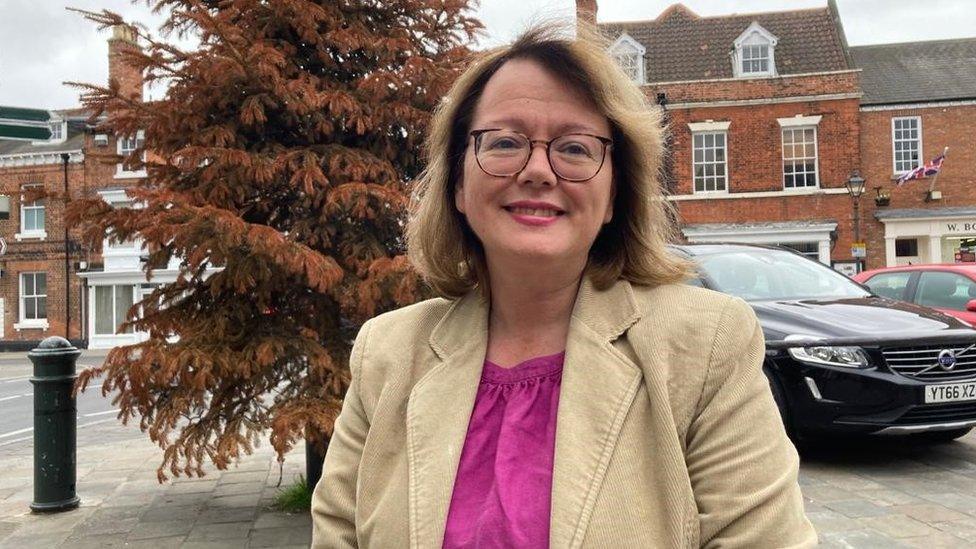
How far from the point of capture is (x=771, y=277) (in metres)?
6.89

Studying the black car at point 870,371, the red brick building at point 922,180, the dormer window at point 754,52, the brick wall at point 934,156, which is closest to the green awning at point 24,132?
the black car at point 870,371

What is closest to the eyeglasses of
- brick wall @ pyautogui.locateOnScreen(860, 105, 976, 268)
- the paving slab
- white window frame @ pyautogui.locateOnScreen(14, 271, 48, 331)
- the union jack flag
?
the paving slab

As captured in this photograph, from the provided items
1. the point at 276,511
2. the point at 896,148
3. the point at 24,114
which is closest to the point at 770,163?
the point at 896,148

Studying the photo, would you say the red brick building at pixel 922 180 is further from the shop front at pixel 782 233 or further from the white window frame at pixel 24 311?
the white window frame at pixel 24 311

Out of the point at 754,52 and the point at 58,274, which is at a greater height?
the point at 754,52

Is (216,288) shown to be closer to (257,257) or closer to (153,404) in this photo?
(257,257)

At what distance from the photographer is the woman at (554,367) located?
1446 millimetres

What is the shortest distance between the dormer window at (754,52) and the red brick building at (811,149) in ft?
0.14

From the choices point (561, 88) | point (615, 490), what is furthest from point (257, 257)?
point (615, 490)

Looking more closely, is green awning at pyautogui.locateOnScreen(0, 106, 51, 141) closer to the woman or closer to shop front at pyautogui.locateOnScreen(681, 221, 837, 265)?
the woman

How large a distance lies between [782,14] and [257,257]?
28327mm

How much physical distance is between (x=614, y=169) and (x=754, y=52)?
2756 centimetres

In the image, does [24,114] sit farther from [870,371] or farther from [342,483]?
[870,371]

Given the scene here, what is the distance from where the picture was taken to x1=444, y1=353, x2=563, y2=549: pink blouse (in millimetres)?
1504
